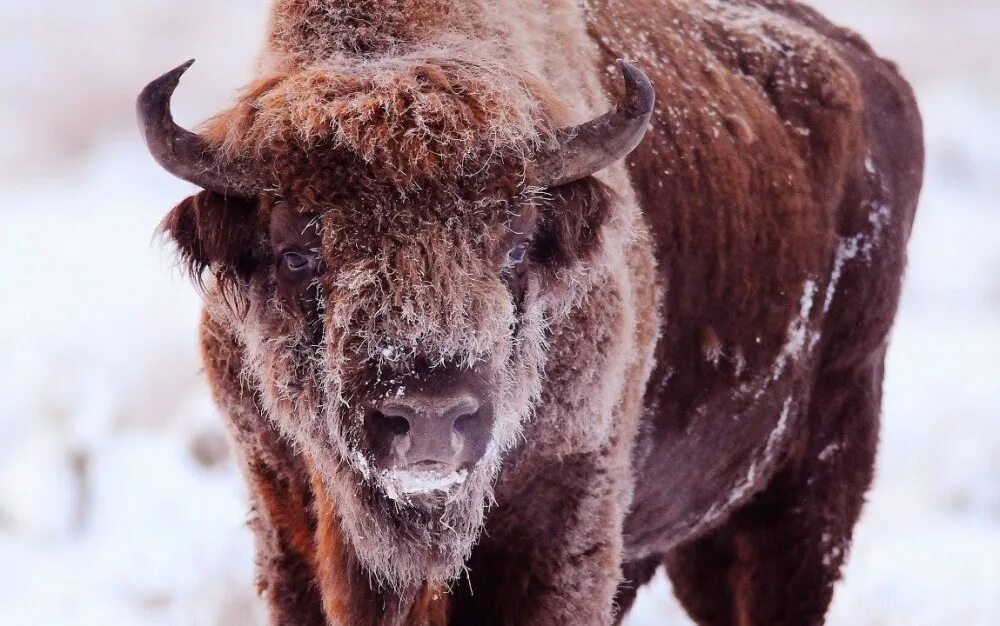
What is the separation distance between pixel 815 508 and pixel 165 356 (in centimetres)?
697

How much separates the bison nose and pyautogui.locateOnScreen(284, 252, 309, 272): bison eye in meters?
0.41

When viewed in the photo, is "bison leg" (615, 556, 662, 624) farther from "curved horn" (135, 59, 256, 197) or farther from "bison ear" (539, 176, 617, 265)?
"curved horn" (135, 59, 256, 197)

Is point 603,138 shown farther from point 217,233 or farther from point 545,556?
point 545,556

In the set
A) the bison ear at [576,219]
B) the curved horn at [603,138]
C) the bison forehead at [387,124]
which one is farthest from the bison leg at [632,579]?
the bison forehead at [387,124]

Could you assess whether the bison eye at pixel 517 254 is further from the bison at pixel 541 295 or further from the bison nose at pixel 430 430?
the bison nose at pixel 430 430

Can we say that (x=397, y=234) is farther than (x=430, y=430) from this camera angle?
Yes

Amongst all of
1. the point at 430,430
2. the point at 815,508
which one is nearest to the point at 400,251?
the point at 430,430

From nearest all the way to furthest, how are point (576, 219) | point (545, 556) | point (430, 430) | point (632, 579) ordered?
point (430, 430) < point (576, 219) < point (545, 556) < point (632, 579)

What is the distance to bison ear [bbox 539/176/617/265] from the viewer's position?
9.15 feet

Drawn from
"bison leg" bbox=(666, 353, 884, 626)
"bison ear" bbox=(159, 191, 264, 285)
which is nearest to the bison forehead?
"bison ear" bbox=(159, 191, 264, 285)

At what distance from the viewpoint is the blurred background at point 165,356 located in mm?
6582

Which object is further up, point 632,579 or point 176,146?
point 176,146

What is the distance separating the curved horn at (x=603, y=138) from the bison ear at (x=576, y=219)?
0.27 feet

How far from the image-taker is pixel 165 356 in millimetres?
10117
